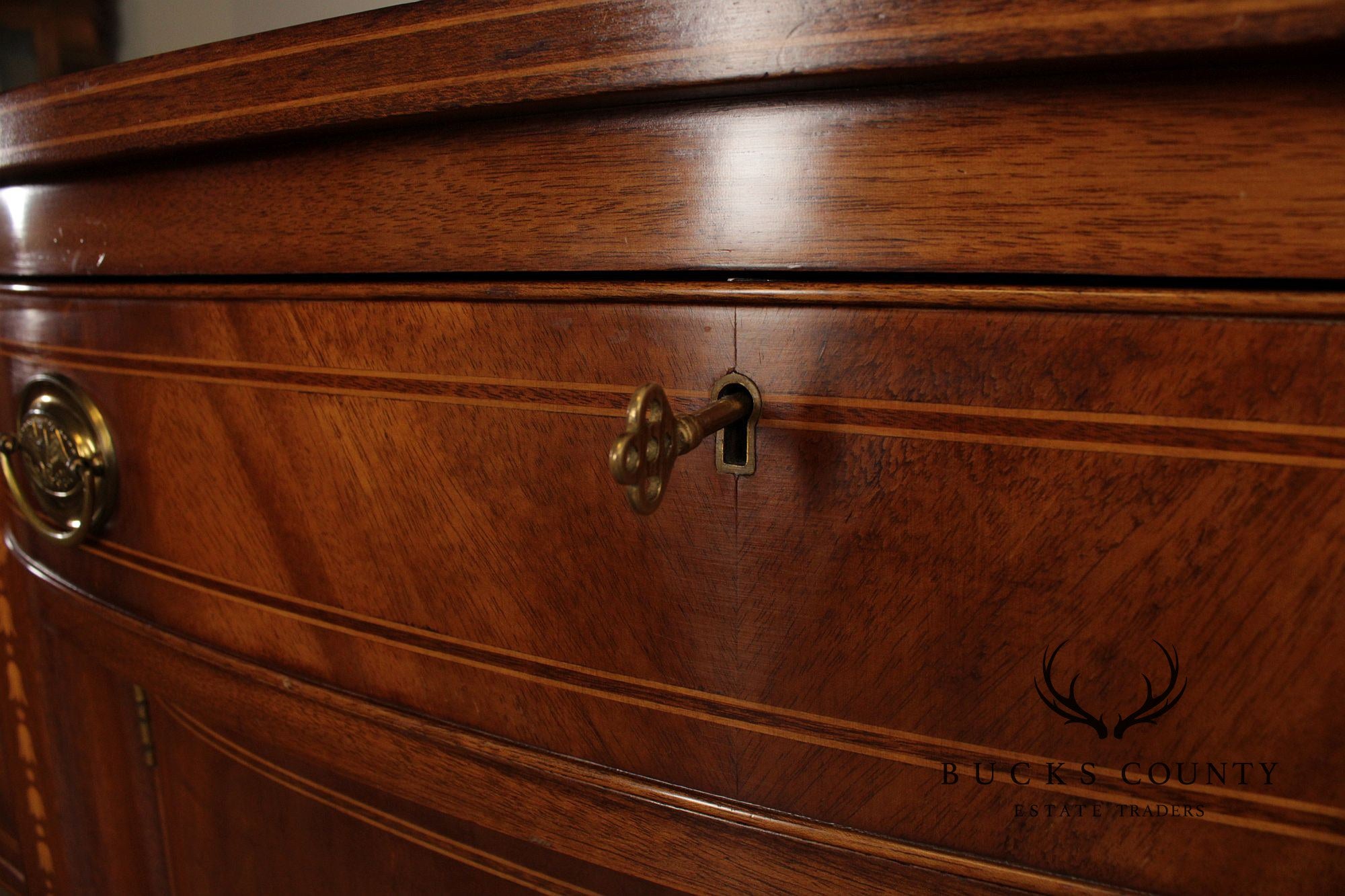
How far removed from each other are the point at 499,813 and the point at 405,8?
28 centimetres

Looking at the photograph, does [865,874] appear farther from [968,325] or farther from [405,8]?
[405,8]

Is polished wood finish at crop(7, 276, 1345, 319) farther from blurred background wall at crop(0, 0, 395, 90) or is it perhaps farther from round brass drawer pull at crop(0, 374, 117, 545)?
blurred background wall at crop(0, 0, 395, 90)

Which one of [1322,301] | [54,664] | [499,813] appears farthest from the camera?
[54,664]

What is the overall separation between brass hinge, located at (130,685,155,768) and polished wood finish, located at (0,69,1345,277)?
27 cm

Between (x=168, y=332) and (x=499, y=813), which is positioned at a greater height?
(x=168, y=332)

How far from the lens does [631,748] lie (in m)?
0.28

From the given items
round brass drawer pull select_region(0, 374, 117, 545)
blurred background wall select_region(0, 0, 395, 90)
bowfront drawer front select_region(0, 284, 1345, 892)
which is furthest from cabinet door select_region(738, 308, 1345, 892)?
blurred background wall select_region(0, 0, 395, 90)

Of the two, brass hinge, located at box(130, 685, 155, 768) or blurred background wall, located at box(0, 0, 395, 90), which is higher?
blurred background wall, located at box(0, 0, 395, 90)

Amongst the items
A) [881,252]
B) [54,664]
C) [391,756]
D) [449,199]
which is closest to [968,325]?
[881,252]

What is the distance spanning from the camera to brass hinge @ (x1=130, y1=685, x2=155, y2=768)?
0.43 meters

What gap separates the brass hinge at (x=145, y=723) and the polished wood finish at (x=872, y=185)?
274 millimetres

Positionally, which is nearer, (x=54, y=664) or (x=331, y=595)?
(x=331, y=595)

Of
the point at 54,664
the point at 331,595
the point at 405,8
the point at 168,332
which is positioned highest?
the point at 405,8

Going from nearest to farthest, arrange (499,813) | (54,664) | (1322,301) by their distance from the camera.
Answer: (1322,301)
(499,813)
(54,664)
